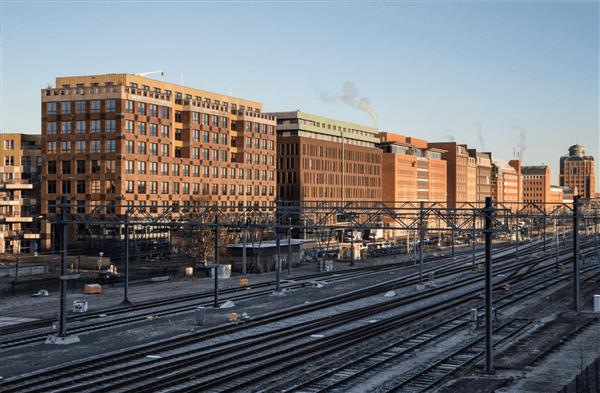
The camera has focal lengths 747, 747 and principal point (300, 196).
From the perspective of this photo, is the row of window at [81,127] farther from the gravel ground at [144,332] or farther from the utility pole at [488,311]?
the utility pole at [488,311]

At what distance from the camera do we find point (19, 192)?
10212 centimetres

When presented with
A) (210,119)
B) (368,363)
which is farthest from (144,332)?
(210,119)

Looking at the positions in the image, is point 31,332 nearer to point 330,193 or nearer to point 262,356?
point 262,356

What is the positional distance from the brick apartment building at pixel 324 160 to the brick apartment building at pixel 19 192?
43.1 m

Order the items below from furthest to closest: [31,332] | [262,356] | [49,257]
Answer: [49,257] < [31,332] < [262,356]

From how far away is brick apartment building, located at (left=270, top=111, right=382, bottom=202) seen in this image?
135 meters

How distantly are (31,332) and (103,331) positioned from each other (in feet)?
12.4

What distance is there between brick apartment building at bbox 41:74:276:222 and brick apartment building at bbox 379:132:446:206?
192 ft

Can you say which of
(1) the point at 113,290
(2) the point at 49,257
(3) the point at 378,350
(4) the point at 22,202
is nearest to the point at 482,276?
(1) the point at 113,290

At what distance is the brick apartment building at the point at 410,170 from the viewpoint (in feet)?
545

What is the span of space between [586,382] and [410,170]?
14845cm

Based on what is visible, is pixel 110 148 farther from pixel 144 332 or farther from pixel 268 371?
pixel 268 371

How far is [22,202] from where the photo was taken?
103062mm

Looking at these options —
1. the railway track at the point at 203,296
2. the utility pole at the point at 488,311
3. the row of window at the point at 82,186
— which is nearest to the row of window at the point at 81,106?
the row of window at the point at 82,186
